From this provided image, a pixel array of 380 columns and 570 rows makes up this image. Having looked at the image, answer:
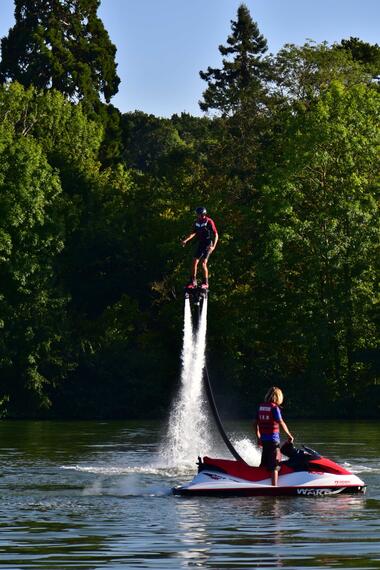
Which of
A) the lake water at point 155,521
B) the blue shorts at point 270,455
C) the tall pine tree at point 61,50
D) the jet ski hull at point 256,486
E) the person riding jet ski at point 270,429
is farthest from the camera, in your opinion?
the tall pine tree at point 61,50

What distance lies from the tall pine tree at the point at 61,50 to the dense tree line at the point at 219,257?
8.07 meters

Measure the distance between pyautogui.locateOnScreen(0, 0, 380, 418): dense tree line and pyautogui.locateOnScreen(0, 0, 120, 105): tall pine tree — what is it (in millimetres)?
8066

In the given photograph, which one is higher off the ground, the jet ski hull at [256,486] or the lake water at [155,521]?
the jet ski hull at [256,486]

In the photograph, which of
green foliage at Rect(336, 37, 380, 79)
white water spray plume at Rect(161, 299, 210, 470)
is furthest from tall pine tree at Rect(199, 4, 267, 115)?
white water spray plume at Rect(161, 299, 210, 470)

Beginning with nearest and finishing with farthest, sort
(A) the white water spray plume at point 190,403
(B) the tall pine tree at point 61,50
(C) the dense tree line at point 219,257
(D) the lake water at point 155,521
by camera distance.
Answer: (D) the lake water at point 155,521 < (A) the white water spray plume at point 190,403 < (C) the dense tree line at point 219,257 < (B) the tall pine tree at point 61,50

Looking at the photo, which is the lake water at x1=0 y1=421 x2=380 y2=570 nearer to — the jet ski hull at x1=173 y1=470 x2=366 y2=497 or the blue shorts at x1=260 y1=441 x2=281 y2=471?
the jet ski hull at x1=173 y1=470 x2=366 y2=497

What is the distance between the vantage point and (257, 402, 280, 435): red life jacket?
32.6 meters

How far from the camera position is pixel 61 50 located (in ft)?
335

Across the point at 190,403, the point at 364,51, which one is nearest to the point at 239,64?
the point at 364,51

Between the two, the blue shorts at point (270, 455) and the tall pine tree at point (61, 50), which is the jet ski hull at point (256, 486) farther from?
the tall pine tree at point (61, 50)

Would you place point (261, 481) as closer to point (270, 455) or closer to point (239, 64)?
A: point (270, 455)

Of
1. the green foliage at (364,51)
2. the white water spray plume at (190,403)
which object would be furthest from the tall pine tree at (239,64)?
the white water spray plume at (190,403)

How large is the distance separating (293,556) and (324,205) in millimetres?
61241

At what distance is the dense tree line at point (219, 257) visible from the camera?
8019 centimetres
